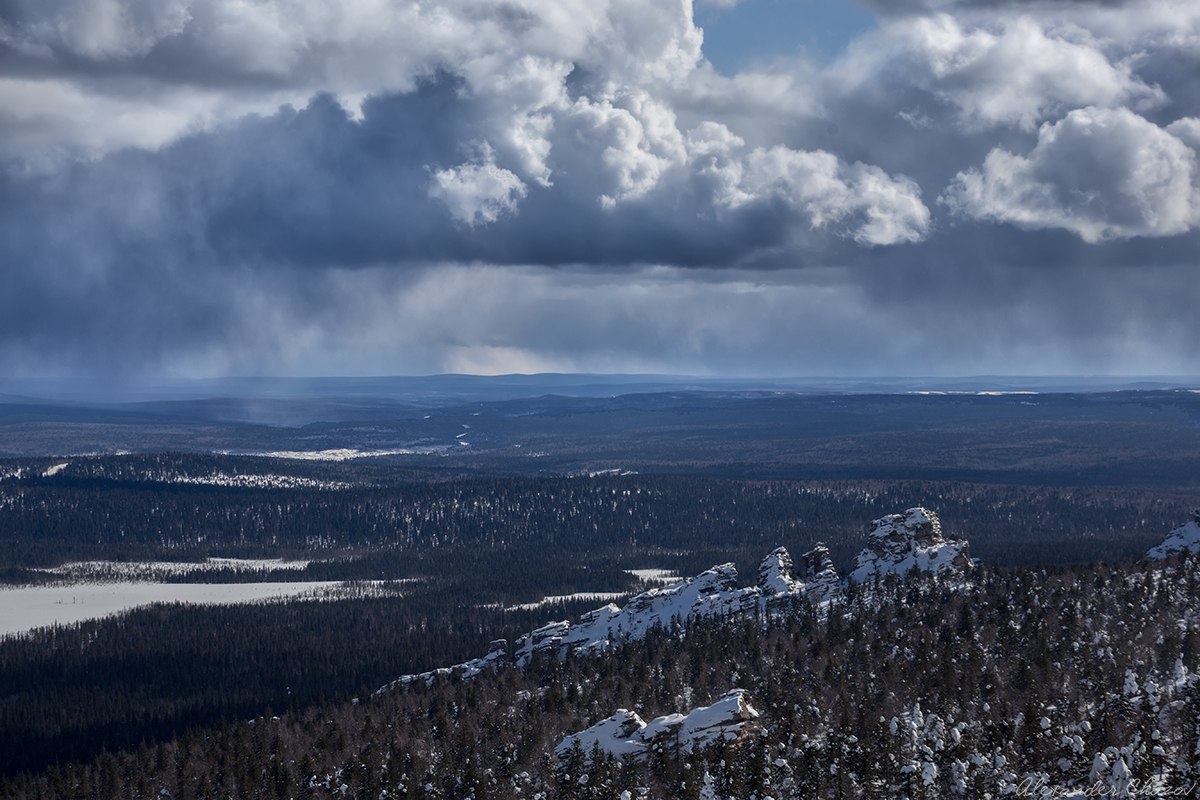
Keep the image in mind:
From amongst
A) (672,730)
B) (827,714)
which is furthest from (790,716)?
(672,730)

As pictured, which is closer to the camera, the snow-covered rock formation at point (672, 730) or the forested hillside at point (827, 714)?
the forested hillside at point (827, 714)

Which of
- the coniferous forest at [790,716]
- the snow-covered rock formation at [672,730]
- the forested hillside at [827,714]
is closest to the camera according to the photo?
the forested hillside at [827,714]

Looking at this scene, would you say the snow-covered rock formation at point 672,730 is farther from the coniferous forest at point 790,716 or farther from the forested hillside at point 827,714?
the forested hillside at point 827,714

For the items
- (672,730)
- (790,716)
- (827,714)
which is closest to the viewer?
(672,730)

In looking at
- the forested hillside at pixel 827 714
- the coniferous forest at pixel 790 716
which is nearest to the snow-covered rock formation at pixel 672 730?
the coniferous forest at pixel 790 716

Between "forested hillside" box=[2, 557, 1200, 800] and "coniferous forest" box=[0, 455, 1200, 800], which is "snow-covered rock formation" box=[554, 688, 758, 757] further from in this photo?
"forested hillside" box=[2, 557, 1200, 800]

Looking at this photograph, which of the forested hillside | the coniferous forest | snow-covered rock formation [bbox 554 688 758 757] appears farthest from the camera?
snow-covered rock formation [bbox 554 688 758 757]

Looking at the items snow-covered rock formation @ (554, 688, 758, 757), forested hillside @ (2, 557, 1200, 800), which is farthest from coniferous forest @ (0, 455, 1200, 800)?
snow-covered rock formation @ (554, 688, 758, 757)

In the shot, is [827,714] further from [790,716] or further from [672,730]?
[672,730]
